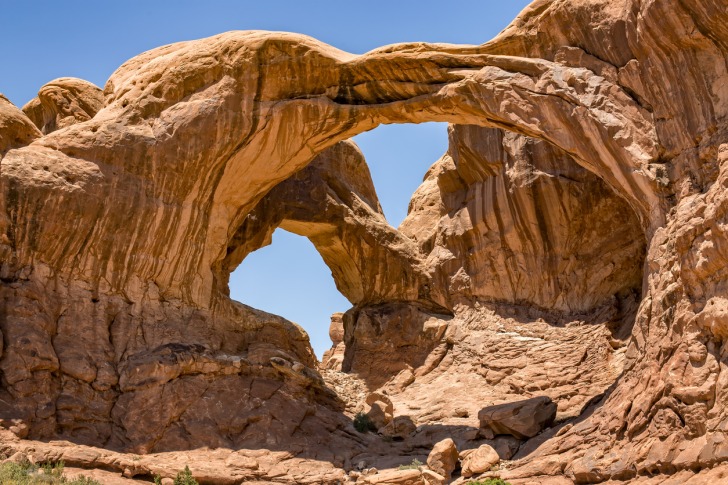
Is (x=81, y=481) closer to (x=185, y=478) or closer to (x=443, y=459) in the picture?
(x=185, y=478)

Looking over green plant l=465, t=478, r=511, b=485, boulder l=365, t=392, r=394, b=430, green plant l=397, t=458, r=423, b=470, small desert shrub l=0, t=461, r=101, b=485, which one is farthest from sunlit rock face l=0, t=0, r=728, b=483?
green plant l=397, t=458, r=423, b=470

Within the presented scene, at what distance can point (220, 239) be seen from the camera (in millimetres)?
24422

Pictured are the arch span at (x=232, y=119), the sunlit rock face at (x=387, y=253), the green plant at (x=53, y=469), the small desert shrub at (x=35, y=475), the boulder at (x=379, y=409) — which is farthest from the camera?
the boulder at (x=379, y=409)

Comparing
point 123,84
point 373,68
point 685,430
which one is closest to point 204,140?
point 123,84

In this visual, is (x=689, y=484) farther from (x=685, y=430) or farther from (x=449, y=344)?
(x=449, y=344)

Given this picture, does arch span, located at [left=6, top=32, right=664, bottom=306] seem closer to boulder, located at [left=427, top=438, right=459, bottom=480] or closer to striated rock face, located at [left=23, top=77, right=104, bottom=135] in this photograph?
striated rock face, located at [left=23, top=77, right=104, bottom=135]

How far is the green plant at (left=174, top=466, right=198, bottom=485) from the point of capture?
18969 millimetres

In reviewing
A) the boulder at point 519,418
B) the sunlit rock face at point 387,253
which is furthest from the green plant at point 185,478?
the boulder at point 519,418

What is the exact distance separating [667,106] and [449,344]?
1164cm

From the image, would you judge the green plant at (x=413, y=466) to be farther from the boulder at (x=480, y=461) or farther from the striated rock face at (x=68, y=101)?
the striated rock face at (x=68, y=101)

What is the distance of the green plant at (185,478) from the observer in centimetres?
1897

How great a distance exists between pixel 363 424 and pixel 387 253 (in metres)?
7.23

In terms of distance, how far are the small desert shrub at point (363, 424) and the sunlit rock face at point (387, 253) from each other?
24.6 inches

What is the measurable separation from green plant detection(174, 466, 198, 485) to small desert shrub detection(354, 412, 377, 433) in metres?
5.89
